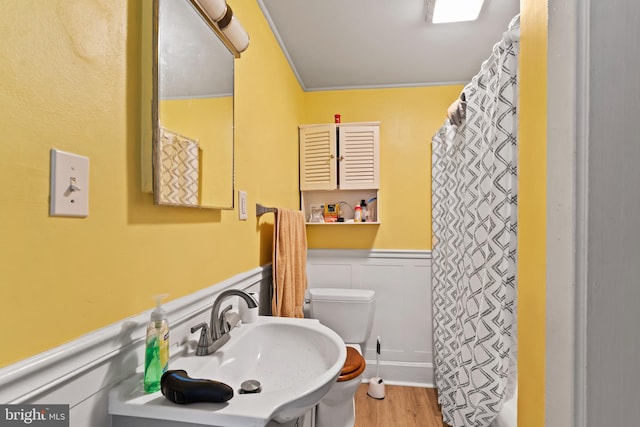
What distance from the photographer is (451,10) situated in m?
1.74

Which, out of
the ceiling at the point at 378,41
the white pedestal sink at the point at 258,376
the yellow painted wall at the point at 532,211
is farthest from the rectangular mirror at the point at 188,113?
the yellow painted wall at the point at 532,211

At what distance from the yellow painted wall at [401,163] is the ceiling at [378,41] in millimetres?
117

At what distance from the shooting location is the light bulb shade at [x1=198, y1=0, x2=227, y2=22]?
1.07 m

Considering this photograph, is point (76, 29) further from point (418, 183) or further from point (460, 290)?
point (418, 183)

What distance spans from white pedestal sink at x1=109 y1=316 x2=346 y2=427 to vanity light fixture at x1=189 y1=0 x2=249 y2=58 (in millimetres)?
1096

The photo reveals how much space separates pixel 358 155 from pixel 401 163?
38cm

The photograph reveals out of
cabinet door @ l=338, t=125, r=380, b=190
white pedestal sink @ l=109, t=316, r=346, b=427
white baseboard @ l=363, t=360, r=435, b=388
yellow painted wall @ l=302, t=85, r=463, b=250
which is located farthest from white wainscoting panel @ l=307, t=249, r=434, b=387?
white pedestal sink @ l=109, t=316, r=346, b=427

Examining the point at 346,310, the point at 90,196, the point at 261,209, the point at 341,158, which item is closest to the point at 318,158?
the point at 341,158

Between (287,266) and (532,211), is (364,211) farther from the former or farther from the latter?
(532,211)

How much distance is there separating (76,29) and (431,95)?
8.25 ft

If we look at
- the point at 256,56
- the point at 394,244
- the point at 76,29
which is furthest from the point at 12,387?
the point at 394,244

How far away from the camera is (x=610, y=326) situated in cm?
58

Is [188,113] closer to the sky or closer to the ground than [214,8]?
closer to the ground

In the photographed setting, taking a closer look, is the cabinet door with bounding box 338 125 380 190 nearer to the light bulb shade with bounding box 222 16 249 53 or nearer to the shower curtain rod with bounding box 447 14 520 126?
the shower curtain rod with bounding box 447 14 520 126
